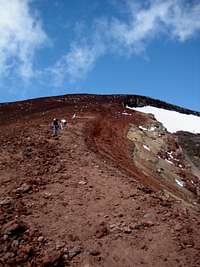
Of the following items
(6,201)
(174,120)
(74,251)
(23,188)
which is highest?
(174,120)

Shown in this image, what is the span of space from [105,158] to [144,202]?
6554 millimetres

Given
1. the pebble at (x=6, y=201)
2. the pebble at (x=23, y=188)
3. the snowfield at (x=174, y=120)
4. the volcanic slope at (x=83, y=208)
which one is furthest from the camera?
the snowfield at (x=174, y=120)

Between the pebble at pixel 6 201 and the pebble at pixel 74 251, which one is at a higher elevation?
the pebble at pixel 6 201

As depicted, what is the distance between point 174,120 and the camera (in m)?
55.5

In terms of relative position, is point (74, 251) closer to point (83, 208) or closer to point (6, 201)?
point (83, 208)

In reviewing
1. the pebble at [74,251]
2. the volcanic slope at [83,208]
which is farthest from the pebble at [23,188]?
the pebble at [74,251]

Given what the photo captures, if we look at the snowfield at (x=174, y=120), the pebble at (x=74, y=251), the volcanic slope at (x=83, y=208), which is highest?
the snowfield at (x=174, y=120)

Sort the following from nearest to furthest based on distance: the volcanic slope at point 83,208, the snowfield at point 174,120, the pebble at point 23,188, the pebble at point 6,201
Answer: the volcanic slope at point 83,208
the pebble at point 6,201
the pebble at point 23,188
the snowfield at point 174,120

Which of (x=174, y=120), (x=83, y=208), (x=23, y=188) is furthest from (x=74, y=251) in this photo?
(x=174, y=120)

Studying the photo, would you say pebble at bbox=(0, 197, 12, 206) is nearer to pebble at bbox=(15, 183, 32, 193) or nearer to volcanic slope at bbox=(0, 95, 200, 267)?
volcanic slope at bbox=(0, 95, 200, 267)

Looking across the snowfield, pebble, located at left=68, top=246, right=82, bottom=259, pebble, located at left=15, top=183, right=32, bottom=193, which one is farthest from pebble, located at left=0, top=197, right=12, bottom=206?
the snowfield

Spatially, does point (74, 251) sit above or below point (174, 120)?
below

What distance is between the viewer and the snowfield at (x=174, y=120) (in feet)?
176

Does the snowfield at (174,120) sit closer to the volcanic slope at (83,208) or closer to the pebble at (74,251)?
the volcanic slope at (83,208)
